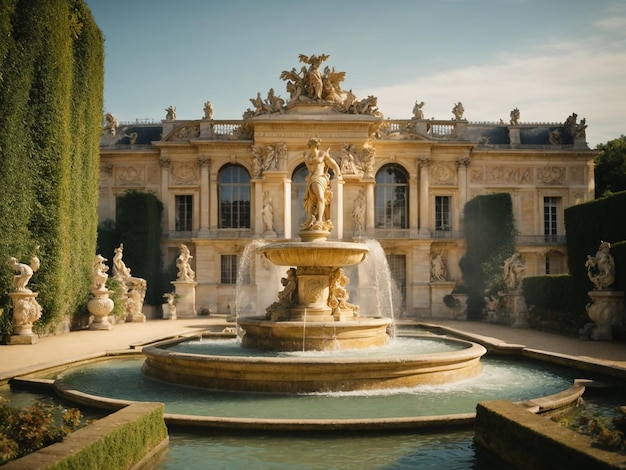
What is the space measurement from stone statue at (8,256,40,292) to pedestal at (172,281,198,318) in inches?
528

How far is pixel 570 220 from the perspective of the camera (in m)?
22.9

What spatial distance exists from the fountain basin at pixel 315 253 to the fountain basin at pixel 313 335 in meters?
1.32

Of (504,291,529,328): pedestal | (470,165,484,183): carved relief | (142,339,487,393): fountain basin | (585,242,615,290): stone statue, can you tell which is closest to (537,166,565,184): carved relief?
(470,165,484,183): carved relief

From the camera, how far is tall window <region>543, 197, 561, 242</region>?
36153 mm

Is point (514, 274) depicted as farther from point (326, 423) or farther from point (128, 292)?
point (326, 423)

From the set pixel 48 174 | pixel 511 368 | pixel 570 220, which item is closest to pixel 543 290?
pixel 570 220

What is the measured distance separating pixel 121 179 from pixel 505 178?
21.2 m

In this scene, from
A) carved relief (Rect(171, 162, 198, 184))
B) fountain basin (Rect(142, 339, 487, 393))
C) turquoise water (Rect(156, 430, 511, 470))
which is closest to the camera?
turquoise water (Rect(156, 430, 511, 470))

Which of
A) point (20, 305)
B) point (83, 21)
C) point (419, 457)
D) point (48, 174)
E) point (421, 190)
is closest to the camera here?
point (419, 457)

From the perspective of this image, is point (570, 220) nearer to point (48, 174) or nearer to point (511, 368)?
point (511, 368)

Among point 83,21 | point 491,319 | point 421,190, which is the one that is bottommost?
point 491,319

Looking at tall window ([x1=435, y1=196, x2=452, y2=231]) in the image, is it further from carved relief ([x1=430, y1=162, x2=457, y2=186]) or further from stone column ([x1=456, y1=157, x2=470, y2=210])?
carved relief ([x1=430, y1=162, x2=457, y2=186])

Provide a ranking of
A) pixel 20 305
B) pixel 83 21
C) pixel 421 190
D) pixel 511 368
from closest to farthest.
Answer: pixel 511 368
pixel 20 305
pixel 83 21
pixel 421 190

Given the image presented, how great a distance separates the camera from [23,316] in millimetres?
17031
